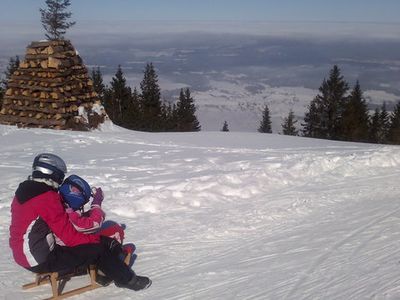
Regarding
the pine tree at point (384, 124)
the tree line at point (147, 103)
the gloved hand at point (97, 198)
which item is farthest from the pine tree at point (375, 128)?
the gloved hand at point (97, 198)

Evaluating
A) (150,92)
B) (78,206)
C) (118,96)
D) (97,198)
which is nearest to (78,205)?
(78,206)

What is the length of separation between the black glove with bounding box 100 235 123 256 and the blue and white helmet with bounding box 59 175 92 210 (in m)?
0.48

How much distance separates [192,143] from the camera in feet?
41.5

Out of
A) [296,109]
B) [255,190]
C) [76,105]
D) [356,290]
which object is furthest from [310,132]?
[296,109]


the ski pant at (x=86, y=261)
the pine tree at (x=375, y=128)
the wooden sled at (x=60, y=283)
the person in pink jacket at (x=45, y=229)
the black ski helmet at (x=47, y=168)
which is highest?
the black ski helmet at (x=47, y=168)

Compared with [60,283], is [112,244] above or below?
above

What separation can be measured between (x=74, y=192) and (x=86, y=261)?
726mm

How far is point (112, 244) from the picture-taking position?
4621 millimetres

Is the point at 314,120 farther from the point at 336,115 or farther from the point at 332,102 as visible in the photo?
the point at 332,102

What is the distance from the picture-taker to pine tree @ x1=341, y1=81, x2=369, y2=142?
4903cm

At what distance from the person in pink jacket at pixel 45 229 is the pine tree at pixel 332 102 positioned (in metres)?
49.1

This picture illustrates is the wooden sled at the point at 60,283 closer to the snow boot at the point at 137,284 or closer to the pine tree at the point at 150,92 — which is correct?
the snow boot at the point at 137,284

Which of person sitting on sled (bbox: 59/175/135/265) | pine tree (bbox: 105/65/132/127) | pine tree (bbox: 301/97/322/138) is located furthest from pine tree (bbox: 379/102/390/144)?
person sitting on sled (bbox: 59/175/135/265)

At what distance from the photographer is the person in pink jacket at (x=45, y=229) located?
3982mm
